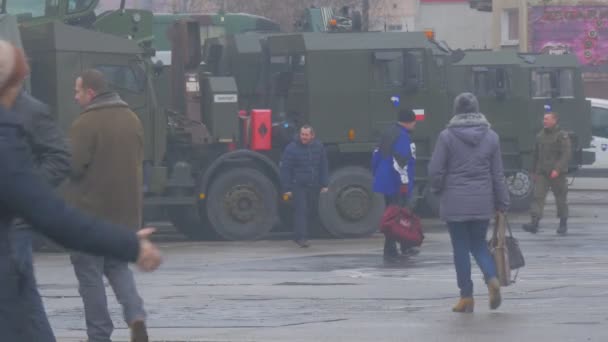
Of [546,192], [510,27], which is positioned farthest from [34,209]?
[510,27]

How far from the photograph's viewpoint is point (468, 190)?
10.3 m

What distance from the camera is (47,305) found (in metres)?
11.2

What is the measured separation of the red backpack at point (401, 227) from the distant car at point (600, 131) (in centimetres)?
1327

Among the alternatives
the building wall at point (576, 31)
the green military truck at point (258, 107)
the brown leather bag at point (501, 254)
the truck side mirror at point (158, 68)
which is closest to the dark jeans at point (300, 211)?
the green military truck at point (258, 107)

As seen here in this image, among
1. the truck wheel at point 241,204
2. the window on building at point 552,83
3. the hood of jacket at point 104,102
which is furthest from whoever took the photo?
the window on building at point 552,83

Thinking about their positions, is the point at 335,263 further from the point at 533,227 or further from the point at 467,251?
the point at 533,227

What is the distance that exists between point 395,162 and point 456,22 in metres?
37.4

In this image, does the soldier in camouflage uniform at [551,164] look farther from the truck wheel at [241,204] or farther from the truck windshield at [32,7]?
the truck windshield at [32,7]

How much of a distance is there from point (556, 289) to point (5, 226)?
7.87 meters

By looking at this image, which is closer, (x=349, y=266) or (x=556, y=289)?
(x=556, y=289)

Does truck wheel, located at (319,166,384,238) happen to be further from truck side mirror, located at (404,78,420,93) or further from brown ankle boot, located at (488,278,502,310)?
brown ankle boot, located at (488,278,502,310)

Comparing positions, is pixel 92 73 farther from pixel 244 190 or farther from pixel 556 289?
pixel 244 190

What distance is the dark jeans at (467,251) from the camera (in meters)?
10.4

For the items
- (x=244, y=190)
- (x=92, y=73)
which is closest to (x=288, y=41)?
(x=244, y=190)
